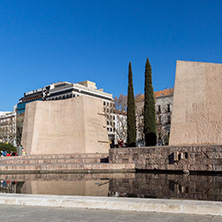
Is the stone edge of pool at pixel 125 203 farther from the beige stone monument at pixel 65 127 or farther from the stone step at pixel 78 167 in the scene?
the beige stone monument at pixel 65 127

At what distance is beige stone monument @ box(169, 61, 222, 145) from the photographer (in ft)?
41.1

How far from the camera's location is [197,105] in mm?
12961

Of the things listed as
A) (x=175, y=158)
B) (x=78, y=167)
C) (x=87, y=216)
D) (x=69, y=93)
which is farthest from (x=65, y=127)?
(x=69, y=93)

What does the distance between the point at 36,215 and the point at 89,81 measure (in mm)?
78178

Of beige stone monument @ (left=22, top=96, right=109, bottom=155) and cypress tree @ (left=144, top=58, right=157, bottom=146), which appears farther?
cypress tree @ (left=144, top=58, right=157, bottom=146)

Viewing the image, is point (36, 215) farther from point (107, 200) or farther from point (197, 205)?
point (197, 205)

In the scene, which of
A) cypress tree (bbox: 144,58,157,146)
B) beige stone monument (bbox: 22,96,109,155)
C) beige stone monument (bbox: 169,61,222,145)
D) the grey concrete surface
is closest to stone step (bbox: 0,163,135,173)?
beige stone monument (bbox: 169,61,222,145)

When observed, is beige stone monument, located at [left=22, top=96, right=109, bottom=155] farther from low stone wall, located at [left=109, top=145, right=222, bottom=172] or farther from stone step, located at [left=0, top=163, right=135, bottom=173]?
low stone wall, located at [left=109, top=145, right=222, bottom=172]

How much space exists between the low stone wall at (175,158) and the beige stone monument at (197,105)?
98 cm

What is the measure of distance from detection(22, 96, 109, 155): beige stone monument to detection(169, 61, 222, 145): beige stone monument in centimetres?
800

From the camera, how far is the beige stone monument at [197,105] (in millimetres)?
12523

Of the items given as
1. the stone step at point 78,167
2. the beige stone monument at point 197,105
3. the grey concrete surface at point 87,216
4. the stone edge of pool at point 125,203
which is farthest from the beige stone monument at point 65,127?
the grey concrete surface at point 87,216

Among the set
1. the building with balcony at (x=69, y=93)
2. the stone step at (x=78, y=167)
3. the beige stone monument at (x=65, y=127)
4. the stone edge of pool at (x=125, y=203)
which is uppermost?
the building with balcony at (x=69, y=93)

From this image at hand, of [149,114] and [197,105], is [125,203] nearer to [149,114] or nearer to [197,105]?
[197,105]
